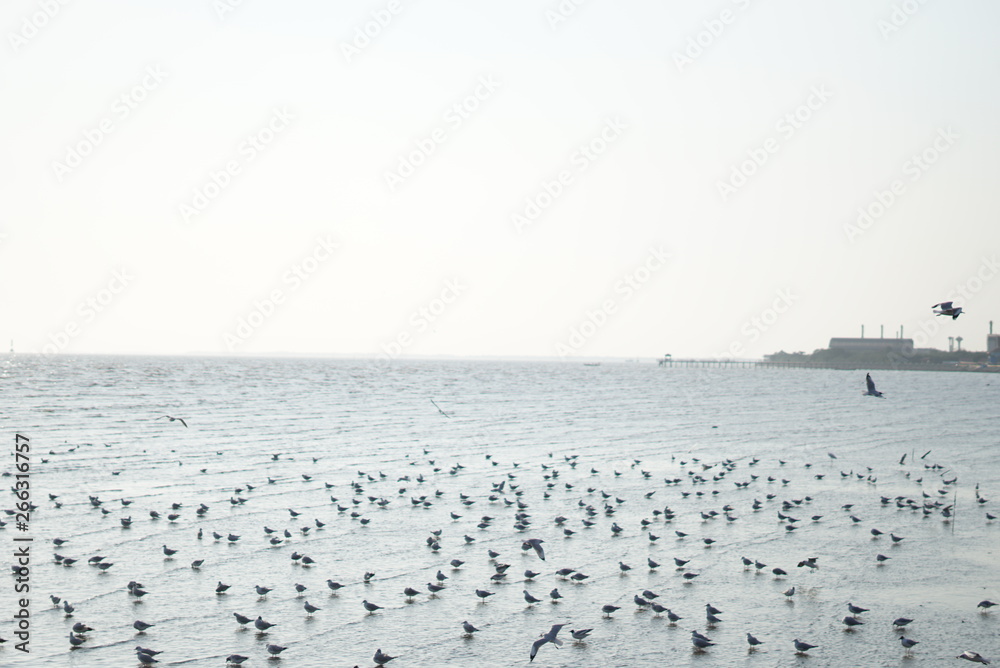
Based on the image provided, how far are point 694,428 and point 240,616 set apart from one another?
48.9 m

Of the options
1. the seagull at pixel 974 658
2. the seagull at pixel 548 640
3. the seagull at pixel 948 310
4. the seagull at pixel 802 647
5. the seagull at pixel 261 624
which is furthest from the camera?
the seagull at pixel 948 310

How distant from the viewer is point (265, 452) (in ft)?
148

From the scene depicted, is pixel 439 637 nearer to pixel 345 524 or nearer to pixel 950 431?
pixel 345 524

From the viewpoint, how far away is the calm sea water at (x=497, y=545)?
16656 mm

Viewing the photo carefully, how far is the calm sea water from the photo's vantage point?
1666 centimetres

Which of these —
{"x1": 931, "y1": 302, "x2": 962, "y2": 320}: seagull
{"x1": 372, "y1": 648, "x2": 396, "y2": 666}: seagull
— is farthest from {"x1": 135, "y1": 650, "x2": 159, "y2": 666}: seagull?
{"x1": 931, "y1": 302, "x2": 962, "y2": 320}: seagull

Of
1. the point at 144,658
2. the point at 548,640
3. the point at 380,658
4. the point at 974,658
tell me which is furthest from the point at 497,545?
the point at 974,658

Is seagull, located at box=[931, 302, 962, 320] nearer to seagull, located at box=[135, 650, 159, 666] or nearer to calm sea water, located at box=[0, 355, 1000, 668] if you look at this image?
calm sea water, located at box=[0, 355, 1000, 668]

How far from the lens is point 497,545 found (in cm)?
2433

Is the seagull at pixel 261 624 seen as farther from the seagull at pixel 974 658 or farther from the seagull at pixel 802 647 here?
the seagull at pixel 974 658

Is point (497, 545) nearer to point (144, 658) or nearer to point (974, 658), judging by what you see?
point (144, 658)

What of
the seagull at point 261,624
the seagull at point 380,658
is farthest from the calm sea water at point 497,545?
the seagull at point 380,658

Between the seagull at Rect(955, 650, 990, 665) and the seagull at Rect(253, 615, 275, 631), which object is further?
the seagull at Rect(253, 615, 275, 631)

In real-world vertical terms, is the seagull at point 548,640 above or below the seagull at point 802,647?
above
